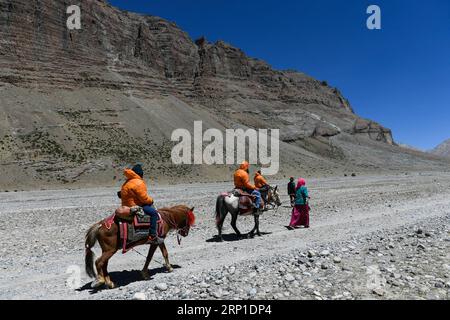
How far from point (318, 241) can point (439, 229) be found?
412 centimetres

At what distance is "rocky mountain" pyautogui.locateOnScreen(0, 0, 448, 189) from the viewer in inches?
2559

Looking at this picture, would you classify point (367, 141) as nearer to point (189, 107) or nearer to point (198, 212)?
point (189, 107)

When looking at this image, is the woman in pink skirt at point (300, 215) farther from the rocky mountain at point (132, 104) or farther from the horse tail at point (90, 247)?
the rocky mountain at point (132, 104)

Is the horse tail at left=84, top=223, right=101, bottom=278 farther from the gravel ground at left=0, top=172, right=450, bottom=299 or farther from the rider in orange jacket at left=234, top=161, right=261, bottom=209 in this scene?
the rider in orange jacket at left=234, top=161, right=261, bottom=209

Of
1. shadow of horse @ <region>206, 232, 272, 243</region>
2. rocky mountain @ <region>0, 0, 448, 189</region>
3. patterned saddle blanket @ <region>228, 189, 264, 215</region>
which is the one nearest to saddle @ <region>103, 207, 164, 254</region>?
shadow of horse @ <region>206, 232, 272, 243</region>

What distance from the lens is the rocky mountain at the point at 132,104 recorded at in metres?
65.0

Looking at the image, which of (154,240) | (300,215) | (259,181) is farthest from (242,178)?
(154,240)

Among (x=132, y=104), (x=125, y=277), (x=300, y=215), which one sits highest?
(x=132, y=104)

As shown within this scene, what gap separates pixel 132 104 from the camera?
87312 millimetres

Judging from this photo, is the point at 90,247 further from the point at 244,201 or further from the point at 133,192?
the point at 244,201

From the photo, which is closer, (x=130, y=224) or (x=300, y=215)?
(x=130, y=224)

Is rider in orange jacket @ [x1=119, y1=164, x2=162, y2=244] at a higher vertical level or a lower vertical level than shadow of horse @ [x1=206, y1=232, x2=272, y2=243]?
higher

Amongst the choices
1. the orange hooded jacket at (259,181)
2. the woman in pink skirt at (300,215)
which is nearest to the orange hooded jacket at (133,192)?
the orange hooded jacket at (259,181)
